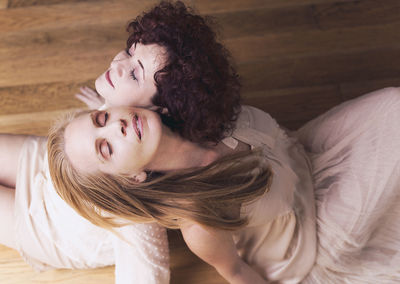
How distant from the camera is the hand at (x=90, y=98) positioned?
1.58 metres

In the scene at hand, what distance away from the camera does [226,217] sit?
104cm

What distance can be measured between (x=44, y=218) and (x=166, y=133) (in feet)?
1.67

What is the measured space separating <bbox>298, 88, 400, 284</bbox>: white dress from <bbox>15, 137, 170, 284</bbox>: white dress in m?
0.46

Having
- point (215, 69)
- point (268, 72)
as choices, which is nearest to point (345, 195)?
point (215, 69)

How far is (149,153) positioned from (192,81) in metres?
0.20

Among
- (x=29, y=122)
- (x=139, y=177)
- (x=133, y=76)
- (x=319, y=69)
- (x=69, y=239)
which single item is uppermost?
(x=133, y=76)

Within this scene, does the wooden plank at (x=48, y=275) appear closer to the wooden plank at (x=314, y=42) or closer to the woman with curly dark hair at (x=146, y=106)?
the woman with curly dark hair at (x=146, y=106)

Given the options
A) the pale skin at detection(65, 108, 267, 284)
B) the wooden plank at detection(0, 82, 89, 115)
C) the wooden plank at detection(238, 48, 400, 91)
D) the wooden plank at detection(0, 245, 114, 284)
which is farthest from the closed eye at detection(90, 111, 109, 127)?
the wooden plank at detection(238, 48, 400, 91)

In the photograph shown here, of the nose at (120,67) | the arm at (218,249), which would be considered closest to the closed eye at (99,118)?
the nose at (120,67)

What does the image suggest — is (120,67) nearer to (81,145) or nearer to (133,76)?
(133,76)

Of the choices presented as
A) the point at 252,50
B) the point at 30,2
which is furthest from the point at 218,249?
the point at 30,2

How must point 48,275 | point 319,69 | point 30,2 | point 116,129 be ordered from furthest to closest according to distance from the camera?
point 30,2
point 319,69
point 48,275
point 116,129

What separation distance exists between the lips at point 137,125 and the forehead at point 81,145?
0.33 feet

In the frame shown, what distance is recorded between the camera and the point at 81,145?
0.97 m
